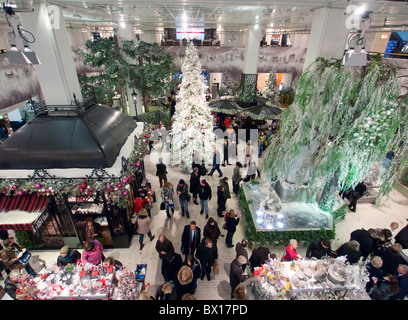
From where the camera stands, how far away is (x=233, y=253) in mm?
6148

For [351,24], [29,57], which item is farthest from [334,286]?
[29,57]

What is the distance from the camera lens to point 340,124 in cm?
547

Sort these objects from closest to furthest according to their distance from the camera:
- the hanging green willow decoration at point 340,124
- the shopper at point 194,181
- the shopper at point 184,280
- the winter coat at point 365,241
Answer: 1. the shopper at point 184,280
2. the hanging green willow decoration at point 340,124
3. the winter coat at point 365,241
4. the shopper at point 194,181

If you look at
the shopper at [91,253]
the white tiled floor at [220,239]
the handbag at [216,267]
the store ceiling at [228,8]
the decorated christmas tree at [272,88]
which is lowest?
the white tiled floor at [220,239]

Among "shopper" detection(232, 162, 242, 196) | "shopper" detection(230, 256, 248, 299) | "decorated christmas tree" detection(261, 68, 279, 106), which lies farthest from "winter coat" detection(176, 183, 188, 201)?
"decorated christmas tree" detection(261, 68, 279, 106)

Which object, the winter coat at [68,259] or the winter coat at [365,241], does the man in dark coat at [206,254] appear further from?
the winter coat at [365,241]

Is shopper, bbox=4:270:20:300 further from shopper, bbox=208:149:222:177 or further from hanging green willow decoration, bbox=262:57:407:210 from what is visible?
shopper, bbox=208:149:222:177

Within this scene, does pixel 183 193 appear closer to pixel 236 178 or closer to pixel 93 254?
pixel 236 178

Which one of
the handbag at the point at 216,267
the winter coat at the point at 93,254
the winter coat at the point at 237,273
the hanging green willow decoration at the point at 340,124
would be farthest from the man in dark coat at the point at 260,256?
the winter coat at the point at 93,254

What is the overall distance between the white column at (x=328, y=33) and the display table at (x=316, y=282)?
490cm

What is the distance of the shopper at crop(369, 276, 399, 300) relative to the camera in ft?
14.6

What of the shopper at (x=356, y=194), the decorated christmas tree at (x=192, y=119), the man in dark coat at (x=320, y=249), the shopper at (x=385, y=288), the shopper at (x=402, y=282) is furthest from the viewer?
the decorated christmas tree at (x=192, y=119)

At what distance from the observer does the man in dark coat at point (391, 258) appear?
4719 mm
